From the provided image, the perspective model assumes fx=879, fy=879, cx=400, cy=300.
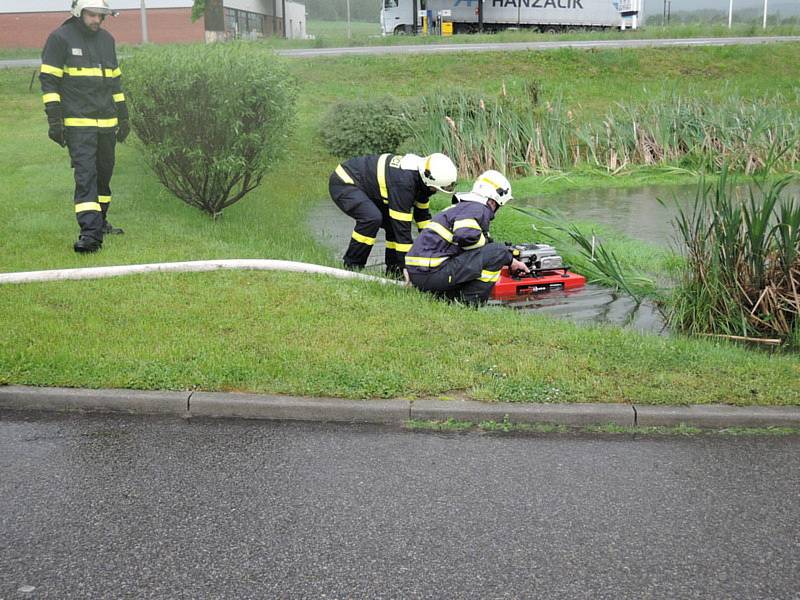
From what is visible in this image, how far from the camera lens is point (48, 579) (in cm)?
334

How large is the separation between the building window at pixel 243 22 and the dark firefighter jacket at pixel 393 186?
39.0 metres

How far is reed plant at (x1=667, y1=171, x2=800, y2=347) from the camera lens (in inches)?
247

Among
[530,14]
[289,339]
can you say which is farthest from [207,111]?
[530,14]

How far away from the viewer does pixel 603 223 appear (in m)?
11.6

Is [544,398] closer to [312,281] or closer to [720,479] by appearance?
[720,479]

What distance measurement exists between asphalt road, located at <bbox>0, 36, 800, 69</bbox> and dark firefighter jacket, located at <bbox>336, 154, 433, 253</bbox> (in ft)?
61.8

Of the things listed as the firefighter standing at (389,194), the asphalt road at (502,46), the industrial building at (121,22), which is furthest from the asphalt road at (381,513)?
the industrial building at (121,22)

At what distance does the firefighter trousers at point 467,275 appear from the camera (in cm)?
715

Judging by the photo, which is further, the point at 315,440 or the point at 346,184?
the point at 346,184

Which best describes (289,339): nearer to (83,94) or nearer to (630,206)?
(83,94)

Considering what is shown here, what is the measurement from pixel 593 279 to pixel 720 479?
14.9 feet

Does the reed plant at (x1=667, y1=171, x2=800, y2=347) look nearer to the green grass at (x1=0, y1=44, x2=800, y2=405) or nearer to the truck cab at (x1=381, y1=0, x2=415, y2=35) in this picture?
the green grass at (x1=0, y1=44, x2=800, y2=405)

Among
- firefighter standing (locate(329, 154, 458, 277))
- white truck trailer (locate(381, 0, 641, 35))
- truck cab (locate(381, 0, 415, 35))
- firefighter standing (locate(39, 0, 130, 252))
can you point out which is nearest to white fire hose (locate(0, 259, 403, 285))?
firefighter standing (locate(329, 154, 458, 277))

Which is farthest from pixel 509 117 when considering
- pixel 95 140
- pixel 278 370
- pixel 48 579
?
pixel 48 579
